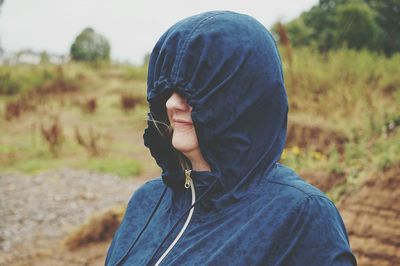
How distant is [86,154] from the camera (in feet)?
34.6

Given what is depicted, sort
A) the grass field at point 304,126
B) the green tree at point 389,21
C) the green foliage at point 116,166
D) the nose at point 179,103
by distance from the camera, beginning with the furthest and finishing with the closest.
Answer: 1. the green tree at point 389,21
2. the green foliage at point 116,166
3. the grass field at point 304,126
4. the nose at point 179,103

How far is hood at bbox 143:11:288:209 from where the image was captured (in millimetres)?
1346

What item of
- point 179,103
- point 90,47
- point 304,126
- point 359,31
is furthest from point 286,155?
point 90,47

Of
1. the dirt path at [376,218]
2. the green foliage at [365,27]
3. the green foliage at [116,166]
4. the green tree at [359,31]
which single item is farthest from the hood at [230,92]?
the green tree at [359,31]

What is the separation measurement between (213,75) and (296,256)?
58cm

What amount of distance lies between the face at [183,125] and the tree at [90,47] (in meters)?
26.7

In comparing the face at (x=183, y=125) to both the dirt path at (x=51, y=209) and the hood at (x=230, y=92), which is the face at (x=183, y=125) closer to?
the hood at (x=230, y=92)

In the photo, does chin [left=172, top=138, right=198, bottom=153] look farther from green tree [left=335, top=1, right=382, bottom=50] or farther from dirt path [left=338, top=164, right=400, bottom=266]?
green tree [left=335, top=1, right=382, bottom=50]

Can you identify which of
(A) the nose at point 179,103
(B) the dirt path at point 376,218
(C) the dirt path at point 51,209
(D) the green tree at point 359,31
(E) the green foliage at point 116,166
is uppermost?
(A) the nose at point 179,103

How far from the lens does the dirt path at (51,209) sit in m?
4.99

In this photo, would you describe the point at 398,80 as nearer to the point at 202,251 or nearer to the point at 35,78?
the point at 202,251

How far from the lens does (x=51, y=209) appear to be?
22.2ft

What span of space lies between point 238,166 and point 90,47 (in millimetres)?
28048

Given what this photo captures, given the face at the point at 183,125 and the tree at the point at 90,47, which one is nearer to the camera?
the face at the point at 183,125
